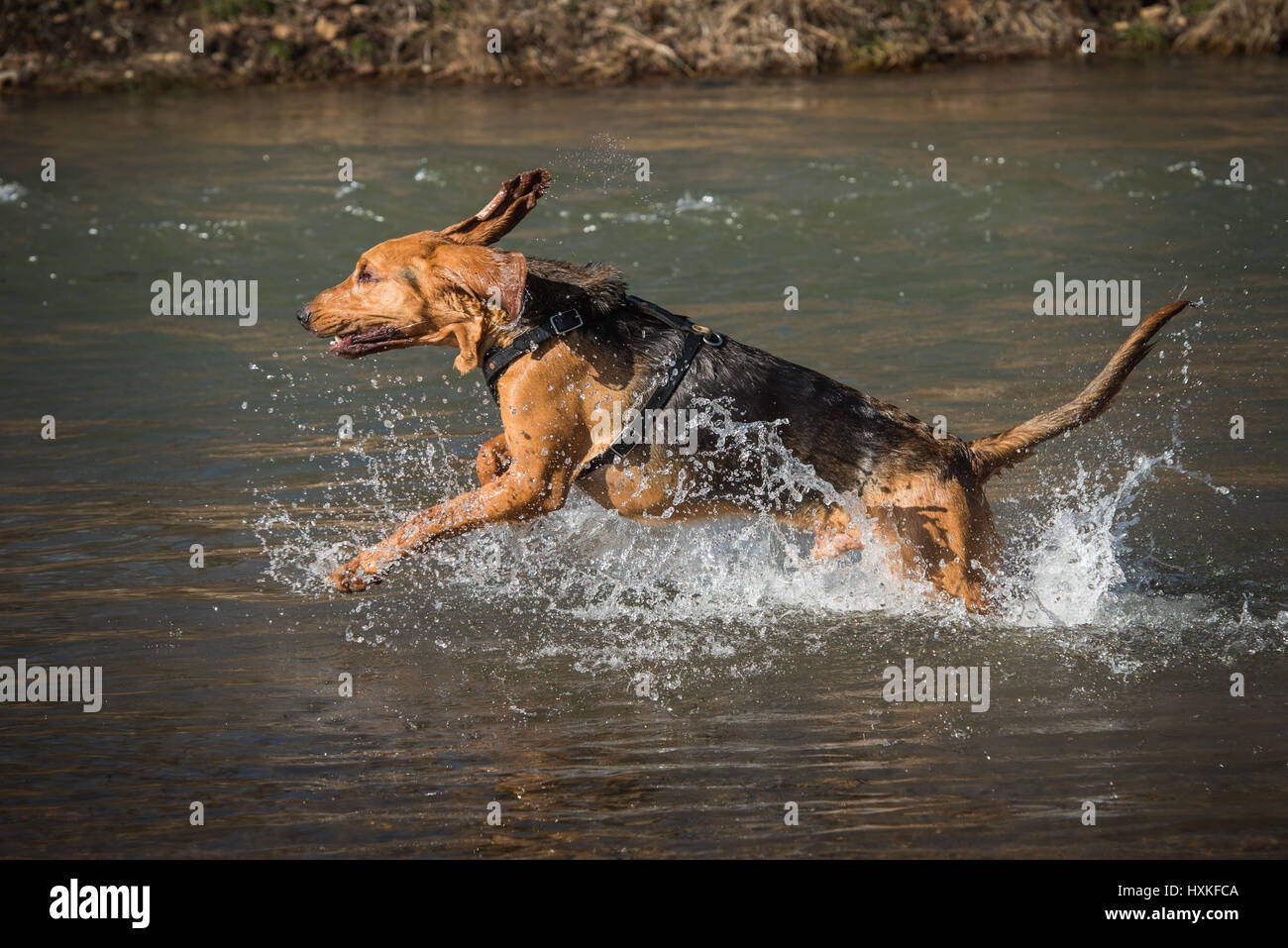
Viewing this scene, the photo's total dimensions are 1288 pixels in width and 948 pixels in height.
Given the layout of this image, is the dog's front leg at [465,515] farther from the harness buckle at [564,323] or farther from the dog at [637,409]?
the harness buckle at [564,323]

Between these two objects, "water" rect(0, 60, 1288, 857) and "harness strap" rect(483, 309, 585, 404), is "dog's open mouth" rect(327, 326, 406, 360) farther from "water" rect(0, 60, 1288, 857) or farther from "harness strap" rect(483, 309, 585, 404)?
"water" rect(0, 60, 1288, 857)

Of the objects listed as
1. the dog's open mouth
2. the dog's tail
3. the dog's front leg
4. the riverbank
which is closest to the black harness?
the dog's front leg

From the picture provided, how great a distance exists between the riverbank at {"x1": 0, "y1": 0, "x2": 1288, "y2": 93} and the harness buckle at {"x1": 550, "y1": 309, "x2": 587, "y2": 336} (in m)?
14.9

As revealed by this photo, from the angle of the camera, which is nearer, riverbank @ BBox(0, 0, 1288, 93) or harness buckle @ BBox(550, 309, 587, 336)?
harness buckle @ BBox(550, 309, 587, 336)

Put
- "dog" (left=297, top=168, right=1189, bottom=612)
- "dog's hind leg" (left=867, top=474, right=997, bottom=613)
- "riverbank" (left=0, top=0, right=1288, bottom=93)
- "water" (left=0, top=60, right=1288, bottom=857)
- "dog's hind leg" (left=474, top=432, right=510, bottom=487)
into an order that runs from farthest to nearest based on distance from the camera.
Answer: "riverbank" (left=0, top=0, right=1288, bottom=93) → "dog's hind leg" (left=474, top=432, right=510, bottom=487) → "dog's hind leg" (left=867, top=474, right=997, bottom=613) → "dog" (left=297, top=168, right=1189, bottom=612) → "water" (left=0, top=60, right=1288, bottom=857)

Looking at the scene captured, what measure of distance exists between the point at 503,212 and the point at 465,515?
1280mm

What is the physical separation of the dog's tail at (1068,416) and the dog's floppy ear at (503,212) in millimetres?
2184

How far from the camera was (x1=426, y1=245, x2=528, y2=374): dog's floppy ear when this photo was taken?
5531mm

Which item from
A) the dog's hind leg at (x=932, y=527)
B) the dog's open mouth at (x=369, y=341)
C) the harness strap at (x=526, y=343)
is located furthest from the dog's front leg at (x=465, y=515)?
the dog's hind leg at (x=932, y=527)

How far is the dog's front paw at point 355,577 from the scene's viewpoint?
18.8 feet

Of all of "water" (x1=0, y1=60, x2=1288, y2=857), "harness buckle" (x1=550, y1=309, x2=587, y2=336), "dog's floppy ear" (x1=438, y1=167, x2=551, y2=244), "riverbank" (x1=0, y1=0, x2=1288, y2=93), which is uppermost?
"riverbank" (x1=0, y1=0, x2=1288, y2=93)

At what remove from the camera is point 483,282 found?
18.3 feet

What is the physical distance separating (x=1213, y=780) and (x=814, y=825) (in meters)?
1.47

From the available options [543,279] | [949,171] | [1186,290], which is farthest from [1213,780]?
[949,171]
